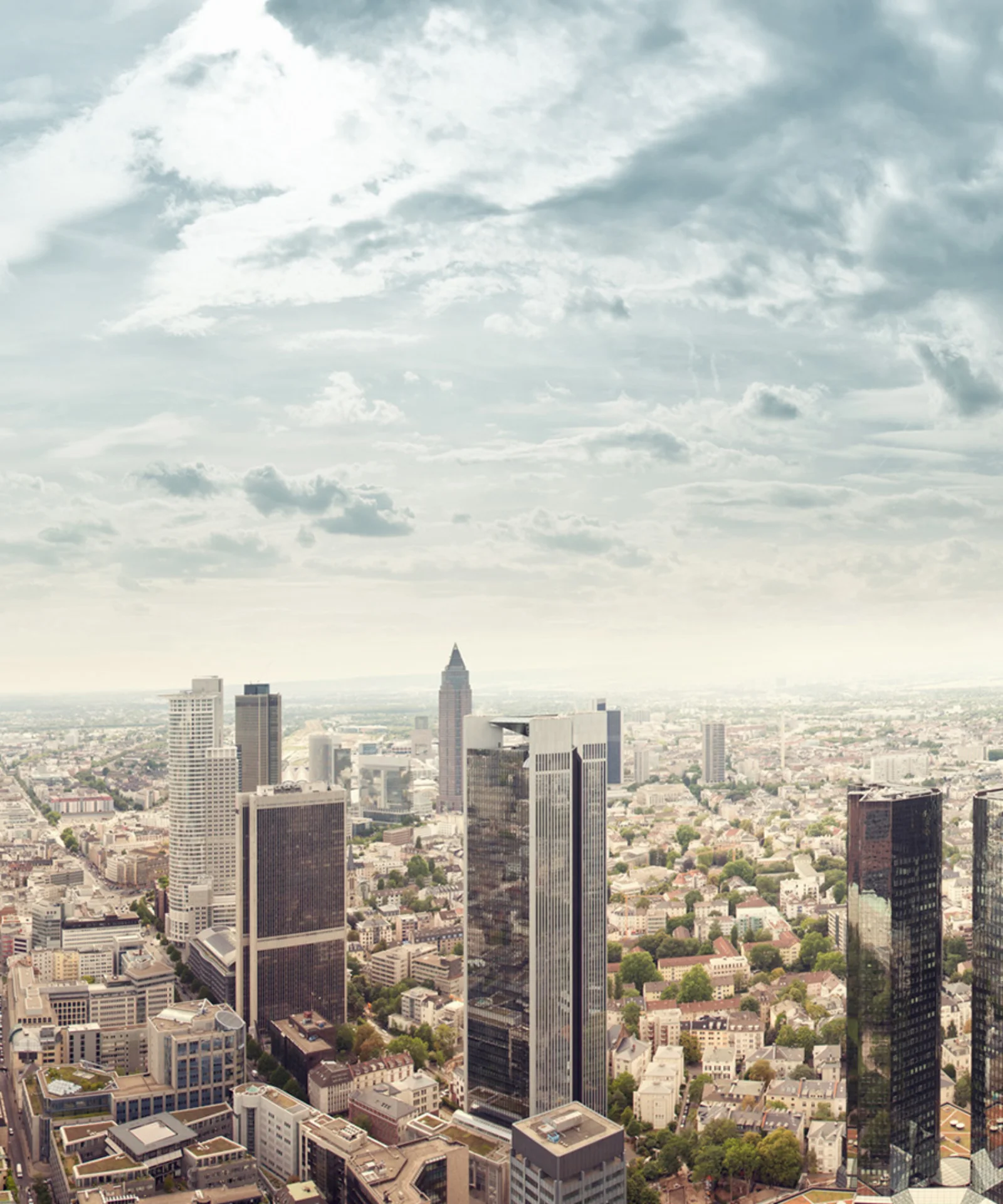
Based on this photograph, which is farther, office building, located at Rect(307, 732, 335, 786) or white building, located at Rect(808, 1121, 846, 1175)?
office building, located at Rect(307, 732, 335, 786)

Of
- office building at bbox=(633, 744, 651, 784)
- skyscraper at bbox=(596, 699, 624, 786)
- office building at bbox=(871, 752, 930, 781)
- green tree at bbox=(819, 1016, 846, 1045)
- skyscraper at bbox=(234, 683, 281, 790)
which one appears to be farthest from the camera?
office building at bbox=(633, 744, 651, 784)

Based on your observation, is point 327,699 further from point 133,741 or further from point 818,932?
point 818,932

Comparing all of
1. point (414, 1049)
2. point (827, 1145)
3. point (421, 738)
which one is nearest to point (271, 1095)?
point (414, 1049)

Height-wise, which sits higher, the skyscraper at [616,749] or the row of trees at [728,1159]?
the skyscraper at [616,749]

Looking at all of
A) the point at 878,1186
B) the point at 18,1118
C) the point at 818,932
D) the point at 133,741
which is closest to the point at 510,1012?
the point at 878,1186

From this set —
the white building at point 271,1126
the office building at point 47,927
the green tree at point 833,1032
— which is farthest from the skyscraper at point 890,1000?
the office building at point 47,927

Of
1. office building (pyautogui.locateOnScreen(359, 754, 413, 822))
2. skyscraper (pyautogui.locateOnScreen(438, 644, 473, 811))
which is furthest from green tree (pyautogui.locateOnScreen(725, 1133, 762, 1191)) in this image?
office building (pyautogui.locateOnScreen(359, 754, 413, 822))

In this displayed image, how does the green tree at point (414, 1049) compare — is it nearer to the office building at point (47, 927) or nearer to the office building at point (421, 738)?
the office building at point (47, 927)

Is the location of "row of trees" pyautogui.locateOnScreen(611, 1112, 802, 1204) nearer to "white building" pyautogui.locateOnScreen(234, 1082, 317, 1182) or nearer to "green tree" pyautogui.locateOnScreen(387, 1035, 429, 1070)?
"white building" pyautogui.locateOnScreen(234, 1082, 317, 1182)
